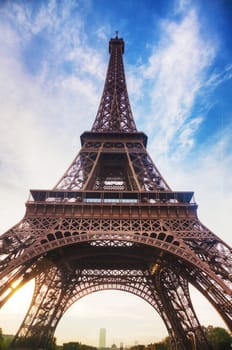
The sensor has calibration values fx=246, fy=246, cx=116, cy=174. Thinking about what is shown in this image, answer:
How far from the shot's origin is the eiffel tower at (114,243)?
1449 cm

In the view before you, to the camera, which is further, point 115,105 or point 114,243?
point 115,105

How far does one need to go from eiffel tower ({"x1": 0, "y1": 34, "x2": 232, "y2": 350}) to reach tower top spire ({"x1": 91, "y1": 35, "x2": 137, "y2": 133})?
0.16 metres

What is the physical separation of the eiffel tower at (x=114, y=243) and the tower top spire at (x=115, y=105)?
0.16 metres

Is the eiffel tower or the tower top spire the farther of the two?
the tower top spire

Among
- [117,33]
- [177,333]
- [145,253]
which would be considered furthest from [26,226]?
[117,33]

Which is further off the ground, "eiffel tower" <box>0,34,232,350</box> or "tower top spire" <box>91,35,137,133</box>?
"tower top spire" <box>91,35,137,133</box>

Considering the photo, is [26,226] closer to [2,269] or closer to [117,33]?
[2,269]

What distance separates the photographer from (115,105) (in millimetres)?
29094

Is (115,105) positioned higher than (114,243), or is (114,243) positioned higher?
(115,105)

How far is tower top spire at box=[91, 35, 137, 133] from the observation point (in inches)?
1046

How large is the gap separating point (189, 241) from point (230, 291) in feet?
12.0

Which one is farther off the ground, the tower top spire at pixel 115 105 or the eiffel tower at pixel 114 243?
the tower top spire at pixel 115 105

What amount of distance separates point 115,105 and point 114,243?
54.9 ft

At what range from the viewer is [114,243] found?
19.4 m
